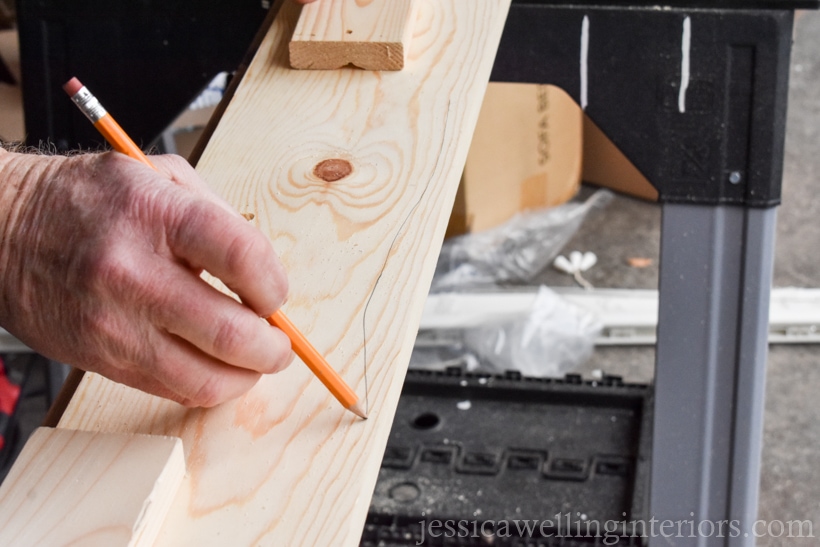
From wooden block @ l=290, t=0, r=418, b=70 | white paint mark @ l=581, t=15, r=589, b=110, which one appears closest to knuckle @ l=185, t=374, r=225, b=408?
wooden block @ l=290, t=0, r=418, b=70

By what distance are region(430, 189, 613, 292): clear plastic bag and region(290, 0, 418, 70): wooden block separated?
69.2 inches

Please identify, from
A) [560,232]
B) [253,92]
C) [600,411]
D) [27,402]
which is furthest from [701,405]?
[27,402]

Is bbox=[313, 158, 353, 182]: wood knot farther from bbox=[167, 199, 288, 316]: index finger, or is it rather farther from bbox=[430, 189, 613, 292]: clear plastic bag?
bbox=[430, 189, 613, 292]: clear plastic bag

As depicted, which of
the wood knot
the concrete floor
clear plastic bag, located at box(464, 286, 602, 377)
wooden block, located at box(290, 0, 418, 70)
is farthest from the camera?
clear plastic bag, located at box(464, 286, 602, 377)

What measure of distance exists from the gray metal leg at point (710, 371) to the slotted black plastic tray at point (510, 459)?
0.31 metres

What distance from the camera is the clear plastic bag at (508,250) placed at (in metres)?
2.82

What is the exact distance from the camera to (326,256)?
792 millimetres

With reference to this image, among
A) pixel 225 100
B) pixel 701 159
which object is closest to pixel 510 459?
pixel 701 159

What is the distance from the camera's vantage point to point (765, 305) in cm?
126

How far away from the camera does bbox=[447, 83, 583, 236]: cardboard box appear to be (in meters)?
2.83

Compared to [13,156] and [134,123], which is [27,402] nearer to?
[134,123]

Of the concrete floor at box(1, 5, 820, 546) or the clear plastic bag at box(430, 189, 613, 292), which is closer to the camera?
the concrete floor at box(1, 5, 820, 546)

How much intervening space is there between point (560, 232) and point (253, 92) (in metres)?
2.13

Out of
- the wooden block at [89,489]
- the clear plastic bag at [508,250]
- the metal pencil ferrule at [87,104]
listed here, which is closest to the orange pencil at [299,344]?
the metal pencil ferrule at [87,104]
